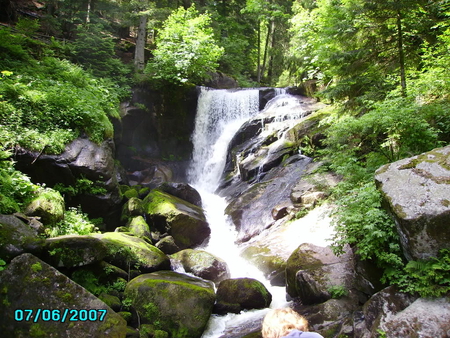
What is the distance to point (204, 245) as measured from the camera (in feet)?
36.1

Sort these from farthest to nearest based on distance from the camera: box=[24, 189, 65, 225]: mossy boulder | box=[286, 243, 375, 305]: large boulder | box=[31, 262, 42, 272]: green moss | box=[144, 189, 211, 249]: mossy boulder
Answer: box=[144, 189, 211, 249]: mossy boulder → box=[24, 189, 65, 225]: mossy boulder → box=[286, 243, 375, 305]: large boulder → box=[31, 262, 42, 272]: green moss

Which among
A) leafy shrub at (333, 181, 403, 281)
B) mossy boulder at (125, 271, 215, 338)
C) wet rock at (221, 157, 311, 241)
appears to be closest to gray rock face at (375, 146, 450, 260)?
leafy shrub at (333, 181, 403, 281)

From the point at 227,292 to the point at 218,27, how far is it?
75.2ft

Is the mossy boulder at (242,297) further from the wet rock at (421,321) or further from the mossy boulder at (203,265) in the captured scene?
the wet rock at (421,321)

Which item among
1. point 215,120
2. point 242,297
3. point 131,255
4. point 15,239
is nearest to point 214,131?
point 215,120

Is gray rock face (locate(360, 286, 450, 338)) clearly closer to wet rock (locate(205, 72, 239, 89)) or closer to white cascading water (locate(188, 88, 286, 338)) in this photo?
white cascading water (locate(188, 88, 286, 338))

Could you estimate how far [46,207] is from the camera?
22.8 ft

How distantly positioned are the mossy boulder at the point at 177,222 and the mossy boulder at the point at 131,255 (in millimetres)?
2472

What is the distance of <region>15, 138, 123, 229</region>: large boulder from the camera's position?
327 inches

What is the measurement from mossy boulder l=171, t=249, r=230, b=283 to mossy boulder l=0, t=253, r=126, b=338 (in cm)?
368

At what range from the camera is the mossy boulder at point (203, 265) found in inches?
331

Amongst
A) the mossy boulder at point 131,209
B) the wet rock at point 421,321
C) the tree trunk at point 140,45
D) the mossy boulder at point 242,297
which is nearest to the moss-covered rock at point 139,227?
the mossy boulder at point 131,209

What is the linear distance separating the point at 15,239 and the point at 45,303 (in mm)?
1381

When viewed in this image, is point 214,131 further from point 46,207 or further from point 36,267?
point 36,267
